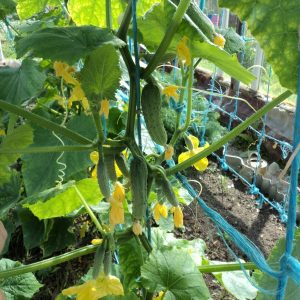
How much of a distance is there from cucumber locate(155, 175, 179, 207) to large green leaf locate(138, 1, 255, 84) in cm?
24

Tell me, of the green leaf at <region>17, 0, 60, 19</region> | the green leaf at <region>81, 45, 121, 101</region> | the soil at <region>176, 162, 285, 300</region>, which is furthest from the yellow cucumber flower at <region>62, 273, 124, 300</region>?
the soil at <region>176, 162, 285, 300</region>

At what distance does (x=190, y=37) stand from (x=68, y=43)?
0.19 metres

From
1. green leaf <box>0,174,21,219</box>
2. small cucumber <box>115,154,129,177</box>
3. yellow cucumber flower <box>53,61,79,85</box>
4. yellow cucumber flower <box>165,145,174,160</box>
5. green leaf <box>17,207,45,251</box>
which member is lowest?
green leaf <box>17,207,45,251</box>

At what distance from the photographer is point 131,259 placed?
1068 millimetres

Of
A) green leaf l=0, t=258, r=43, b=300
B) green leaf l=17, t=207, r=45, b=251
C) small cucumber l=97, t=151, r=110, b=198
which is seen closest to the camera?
small cucumber l=97, t=151, r=110, b=198

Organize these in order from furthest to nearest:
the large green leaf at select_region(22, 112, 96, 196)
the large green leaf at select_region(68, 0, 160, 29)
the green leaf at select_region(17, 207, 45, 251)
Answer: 1. the green leaf at select_region(17, 207, 45, 251)
2. the large green leaf at select_region(22, 112, 96, 196)
3. the large green leaf at select_region(68, 0, 160, 29)

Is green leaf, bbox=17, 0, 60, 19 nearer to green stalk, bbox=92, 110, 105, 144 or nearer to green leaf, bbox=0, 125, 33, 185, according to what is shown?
green leaf, bbox=0, 125, 33, 185

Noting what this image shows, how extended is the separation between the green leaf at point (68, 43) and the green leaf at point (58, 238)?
3.75 ft

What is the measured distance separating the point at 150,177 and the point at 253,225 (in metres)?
1.83

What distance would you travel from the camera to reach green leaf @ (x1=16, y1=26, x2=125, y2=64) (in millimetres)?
649

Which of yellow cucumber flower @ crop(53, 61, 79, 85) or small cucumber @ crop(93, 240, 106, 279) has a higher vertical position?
yellow cucumber flower @ crop(53, 61, 79, 85)

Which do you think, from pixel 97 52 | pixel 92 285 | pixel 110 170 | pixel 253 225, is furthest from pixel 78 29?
pixel 253 225

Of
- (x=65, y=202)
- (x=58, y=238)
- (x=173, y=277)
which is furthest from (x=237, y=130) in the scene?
(x=58, y=238)

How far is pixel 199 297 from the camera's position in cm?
92
